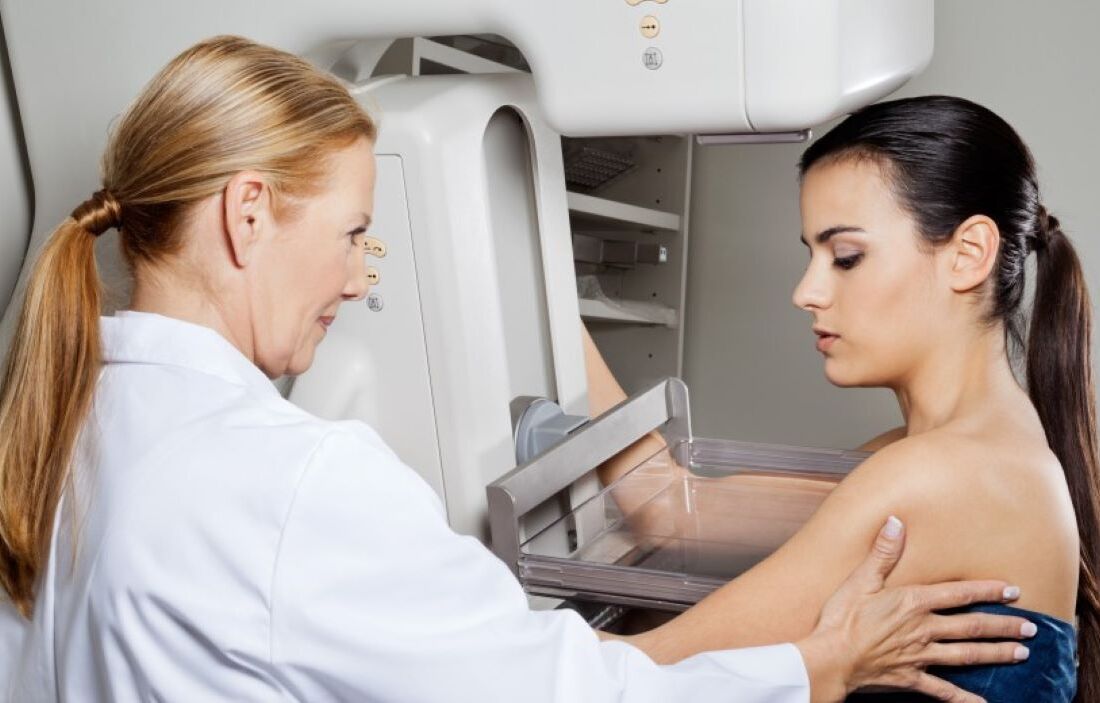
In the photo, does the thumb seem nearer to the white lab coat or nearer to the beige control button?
the white lab coat

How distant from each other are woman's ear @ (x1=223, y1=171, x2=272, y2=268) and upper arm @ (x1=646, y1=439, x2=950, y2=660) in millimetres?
643

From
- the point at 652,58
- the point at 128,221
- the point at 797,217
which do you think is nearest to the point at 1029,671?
the point at 652,58

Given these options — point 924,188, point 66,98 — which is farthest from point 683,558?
point 66,98

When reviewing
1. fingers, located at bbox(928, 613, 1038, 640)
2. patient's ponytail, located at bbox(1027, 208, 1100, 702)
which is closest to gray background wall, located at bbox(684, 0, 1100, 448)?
patient's ponytail, located at bbox(1027, 208, 1100, 702)

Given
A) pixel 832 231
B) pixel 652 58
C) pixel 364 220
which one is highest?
pixel 652 58

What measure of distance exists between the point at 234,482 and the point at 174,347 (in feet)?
0.59

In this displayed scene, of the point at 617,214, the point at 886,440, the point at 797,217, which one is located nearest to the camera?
the point at 886,440

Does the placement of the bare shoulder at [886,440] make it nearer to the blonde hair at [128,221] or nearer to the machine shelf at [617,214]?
the machine shelf at [617,214]

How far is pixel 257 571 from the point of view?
104cm

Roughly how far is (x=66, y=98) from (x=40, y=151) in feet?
0.28

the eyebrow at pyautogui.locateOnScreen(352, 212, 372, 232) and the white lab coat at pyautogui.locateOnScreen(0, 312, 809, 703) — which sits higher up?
the eyebrow at pyautogui.locateOnScreen(352, 212, 372, 232)

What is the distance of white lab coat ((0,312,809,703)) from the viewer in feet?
3.45

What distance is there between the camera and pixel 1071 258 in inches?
68.3

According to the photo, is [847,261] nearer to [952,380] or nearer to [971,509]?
[952,380]
